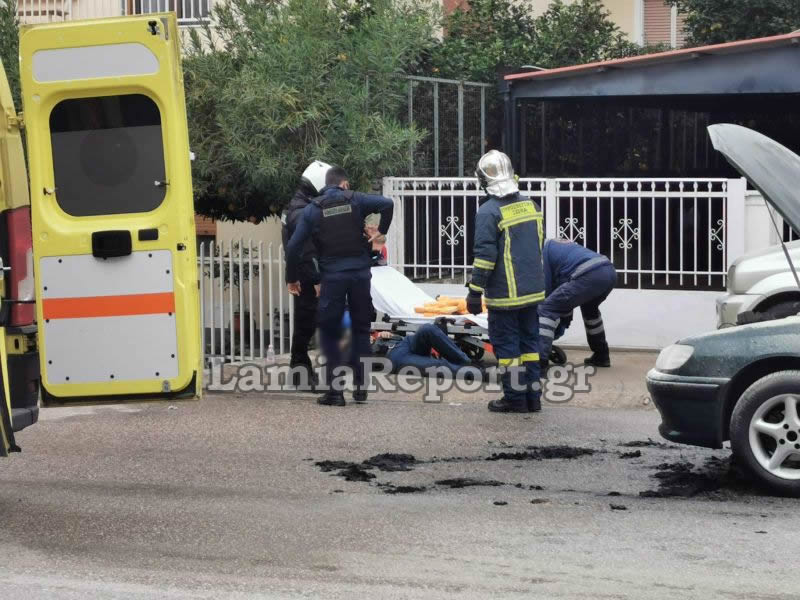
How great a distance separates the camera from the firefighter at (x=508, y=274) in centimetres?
994

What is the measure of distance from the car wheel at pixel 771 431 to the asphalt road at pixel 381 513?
0.15m

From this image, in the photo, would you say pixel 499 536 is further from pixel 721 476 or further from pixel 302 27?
pixel 302 27

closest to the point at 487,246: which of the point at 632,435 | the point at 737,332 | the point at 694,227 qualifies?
the point at 632,435

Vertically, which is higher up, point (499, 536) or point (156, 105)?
point (156, 105)

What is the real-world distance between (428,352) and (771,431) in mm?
4899

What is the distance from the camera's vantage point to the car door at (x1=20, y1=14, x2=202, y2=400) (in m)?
7.76

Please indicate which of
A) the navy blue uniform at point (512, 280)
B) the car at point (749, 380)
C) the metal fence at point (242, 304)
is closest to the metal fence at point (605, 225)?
the metal fence at point (242, 304)

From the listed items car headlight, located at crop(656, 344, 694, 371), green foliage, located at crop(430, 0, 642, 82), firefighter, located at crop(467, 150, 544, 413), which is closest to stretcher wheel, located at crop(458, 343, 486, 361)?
firefighter, located at crop(467, 150, 544, 413)

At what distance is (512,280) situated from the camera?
9.92 metres

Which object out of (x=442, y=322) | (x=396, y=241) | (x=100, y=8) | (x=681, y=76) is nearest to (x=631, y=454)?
(x=442, y=322)

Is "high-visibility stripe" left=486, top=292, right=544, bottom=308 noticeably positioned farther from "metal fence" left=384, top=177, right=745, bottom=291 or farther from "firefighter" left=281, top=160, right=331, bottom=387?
"metal fence" left=384, top=177, right=745, bottom=291

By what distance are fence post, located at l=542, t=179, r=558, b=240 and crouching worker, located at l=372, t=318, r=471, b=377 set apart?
6.66 feet

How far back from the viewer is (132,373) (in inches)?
308

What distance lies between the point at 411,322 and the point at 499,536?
5.73 metres
